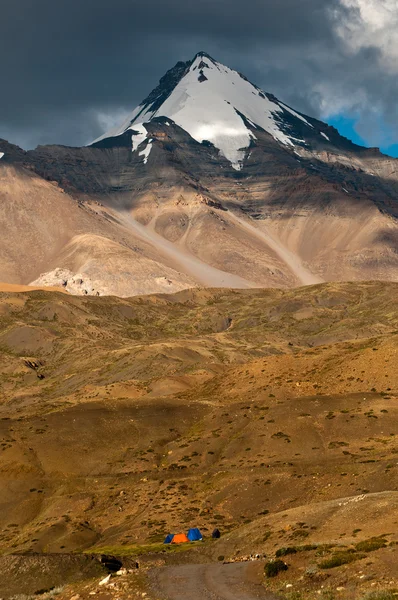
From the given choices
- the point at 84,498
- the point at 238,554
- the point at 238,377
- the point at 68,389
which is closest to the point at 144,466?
the point at 84,498

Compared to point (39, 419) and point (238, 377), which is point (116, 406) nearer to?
point (39, 419)

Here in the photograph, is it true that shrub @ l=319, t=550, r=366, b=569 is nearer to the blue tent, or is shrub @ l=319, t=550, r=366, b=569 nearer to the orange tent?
the orange tent

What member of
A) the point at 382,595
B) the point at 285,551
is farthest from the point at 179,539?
the point at 382,595

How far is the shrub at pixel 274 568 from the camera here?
36812mm

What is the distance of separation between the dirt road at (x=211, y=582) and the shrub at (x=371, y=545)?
16.1 feet

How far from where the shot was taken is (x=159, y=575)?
1613 inches

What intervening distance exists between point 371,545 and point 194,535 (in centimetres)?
2308

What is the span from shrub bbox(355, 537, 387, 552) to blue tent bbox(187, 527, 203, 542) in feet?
69.4

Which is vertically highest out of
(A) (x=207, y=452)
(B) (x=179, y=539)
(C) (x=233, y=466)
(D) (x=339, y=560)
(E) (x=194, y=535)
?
(A) (x=207, y=452)

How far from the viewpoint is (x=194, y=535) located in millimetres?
58344

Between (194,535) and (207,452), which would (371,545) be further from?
(207,452)

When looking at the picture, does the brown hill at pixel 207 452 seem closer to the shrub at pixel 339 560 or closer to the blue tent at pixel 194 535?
the blue tent at pixel 194 535

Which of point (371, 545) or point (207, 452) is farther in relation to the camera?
point (207, 452)

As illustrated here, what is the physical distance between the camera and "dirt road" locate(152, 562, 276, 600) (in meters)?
35.2
